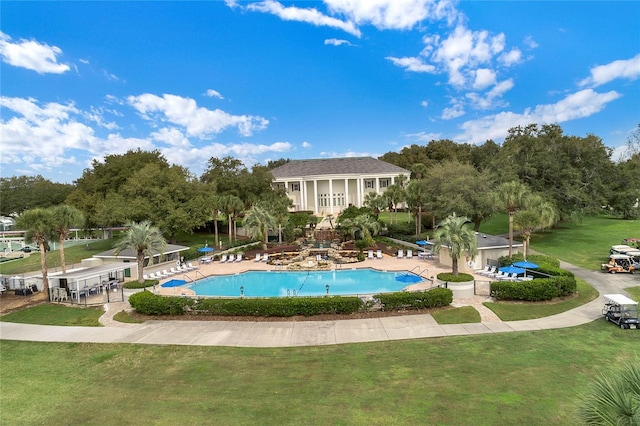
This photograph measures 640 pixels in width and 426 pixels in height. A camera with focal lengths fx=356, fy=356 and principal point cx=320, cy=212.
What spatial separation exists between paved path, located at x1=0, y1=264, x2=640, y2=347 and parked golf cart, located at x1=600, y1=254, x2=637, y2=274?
8524mm

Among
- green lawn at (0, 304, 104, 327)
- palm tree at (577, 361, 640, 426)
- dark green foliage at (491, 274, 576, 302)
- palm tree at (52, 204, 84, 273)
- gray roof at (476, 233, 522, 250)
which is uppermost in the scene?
palm tree at (52, 204, 84, 273)

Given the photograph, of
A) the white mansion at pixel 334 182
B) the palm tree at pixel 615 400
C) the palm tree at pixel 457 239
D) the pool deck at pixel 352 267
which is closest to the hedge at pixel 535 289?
the palm tree at pixel 457 239

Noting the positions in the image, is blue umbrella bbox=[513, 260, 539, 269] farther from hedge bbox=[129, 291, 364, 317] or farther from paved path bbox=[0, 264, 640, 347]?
hedge bbox=[129, 291, 364, 317]

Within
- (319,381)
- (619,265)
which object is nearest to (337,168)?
(619,265)

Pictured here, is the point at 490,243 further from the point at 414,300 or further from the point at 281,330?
the point at 281,330

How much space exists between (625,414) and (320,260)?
31.2 meters

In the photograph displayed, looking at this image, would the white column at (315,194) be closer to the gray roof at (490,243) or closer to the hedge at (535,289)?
the gray roof at (490,243)

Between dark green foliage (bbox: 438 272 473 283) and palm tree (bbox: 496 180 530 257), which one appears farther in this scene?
palm tree (bbox: 496 180 530 257)

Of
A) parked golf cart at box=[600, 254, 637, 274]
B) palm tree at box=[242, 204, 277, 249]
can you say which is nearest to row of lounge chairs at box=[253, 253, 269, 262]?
palm tree at box=[242, 204, 277, 249]

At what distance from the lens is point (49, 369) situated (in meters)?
12.7

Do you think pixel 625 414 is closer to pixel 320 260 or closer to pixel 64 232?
pixel 64 232

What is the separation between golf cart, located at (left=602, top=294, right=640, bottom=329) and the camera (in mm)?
15047

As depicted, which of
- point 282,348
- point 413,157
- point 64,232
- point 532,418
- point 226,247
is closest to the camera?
point 532,418

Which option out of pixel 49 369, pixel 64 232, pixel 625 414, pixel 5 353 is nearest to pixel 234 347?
pixel 49 369
